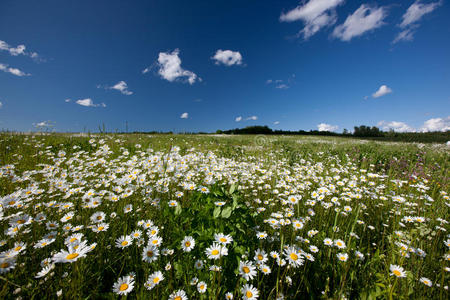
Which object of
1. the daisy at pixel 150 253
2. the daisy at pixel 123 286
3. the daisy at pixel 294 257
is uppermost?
the daisy at pixel 150 253

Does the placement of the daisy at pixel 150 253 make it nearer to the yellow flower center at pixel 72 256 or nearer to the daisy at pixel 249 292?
the yellow flower center at pixel 72 256

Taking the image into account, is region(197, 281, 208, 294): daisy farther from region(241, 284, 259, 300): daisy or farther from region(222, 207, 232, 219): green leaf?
region(222, 207, 232, 219): green leaf

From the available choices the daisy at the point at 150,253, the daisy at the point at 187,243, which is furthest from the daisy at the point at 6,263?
the daisy at the point at 187,243

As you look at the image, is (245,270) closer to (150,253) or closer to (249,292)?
(249,292)

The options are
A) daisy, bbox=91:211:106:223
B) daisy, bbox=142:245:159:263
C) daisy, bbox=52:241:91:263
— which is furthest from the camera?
daisy, bbox=91:211:106:223

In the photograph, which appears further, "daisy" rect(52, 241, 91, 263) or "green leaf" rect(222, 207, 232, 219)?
"green leaf" rect(222, 207, 232, 219)

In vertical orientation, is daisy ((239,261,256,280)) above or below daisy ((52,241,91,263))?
below

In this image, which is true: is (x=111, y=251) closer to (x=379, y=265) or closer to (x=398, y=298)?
(x=398, y=298)

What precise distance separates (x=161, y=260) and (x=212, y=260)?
0.66 meters

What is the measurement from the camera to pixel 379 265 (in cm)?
A: 207

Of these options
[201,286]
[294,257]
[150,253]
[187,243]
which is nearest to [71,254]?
[150,253]

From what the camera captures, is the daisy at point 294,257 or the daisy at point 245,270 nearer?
the daisy at point 245,270

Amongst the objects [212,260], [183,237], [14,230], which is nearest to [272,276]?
[212,260]

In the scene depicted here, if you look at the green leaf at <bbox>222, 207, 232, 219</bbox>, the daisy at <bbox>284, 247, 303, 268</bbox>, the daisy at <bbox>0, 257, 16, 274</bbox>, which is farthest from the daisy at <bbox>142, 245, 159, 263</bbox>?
the daisy at <bbox>284, 247, 303, 268</bbox>
